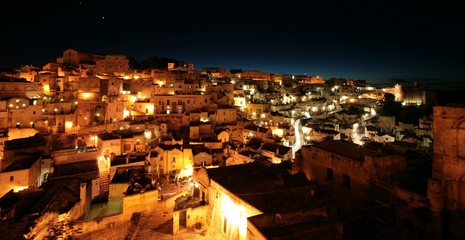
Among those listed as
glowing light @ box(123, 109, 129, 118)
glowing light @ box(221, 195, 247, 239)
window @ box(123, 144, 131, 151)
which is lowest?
glowing light @ box(221, 195, 247, 239)

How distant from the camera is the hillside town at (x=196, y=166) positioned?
34.0ft

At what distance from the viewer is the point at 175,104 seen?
36.2 m

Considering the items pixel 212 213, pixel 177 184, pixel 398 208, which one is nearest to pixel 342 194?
pixel 398 208

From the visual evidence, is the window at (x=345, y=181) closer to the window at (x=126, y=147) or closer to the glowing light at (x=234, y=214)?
the glowing light at (x=234, y=214)

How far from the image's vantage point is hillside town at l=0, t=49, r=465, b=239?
10359mm

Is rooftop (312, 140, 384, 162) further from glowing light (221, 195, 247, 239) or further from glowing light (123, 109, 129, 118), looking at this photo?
glowing light (123, 109, 129, 118)

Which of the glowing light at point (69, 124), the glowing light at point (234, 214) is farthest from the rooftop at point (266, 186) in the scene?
the glowing light at point (69, 124)

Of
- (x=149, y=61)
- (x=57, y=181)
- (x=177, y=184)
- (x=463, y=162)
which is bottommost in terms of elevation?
(x=177, y=184)

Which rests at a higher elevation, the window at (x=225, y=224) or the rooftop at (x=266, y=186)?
the rooftop at (x=266, y=186)

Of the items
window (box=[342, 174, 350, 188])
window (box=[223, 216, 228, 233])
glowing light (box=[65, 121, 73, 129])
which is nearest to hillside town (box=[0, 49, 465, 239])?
window (box=[342, 174, 350, 188])

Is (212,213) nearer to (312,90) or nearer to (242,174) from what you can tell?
(242,174)

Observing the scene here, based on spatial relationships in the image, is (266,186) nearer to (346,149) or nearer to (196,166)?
(346,149)

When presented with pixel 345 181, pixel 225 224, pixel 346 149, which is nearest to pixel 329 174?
pixel 345 181

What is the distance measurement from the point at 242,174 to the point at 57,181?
13.9 m
